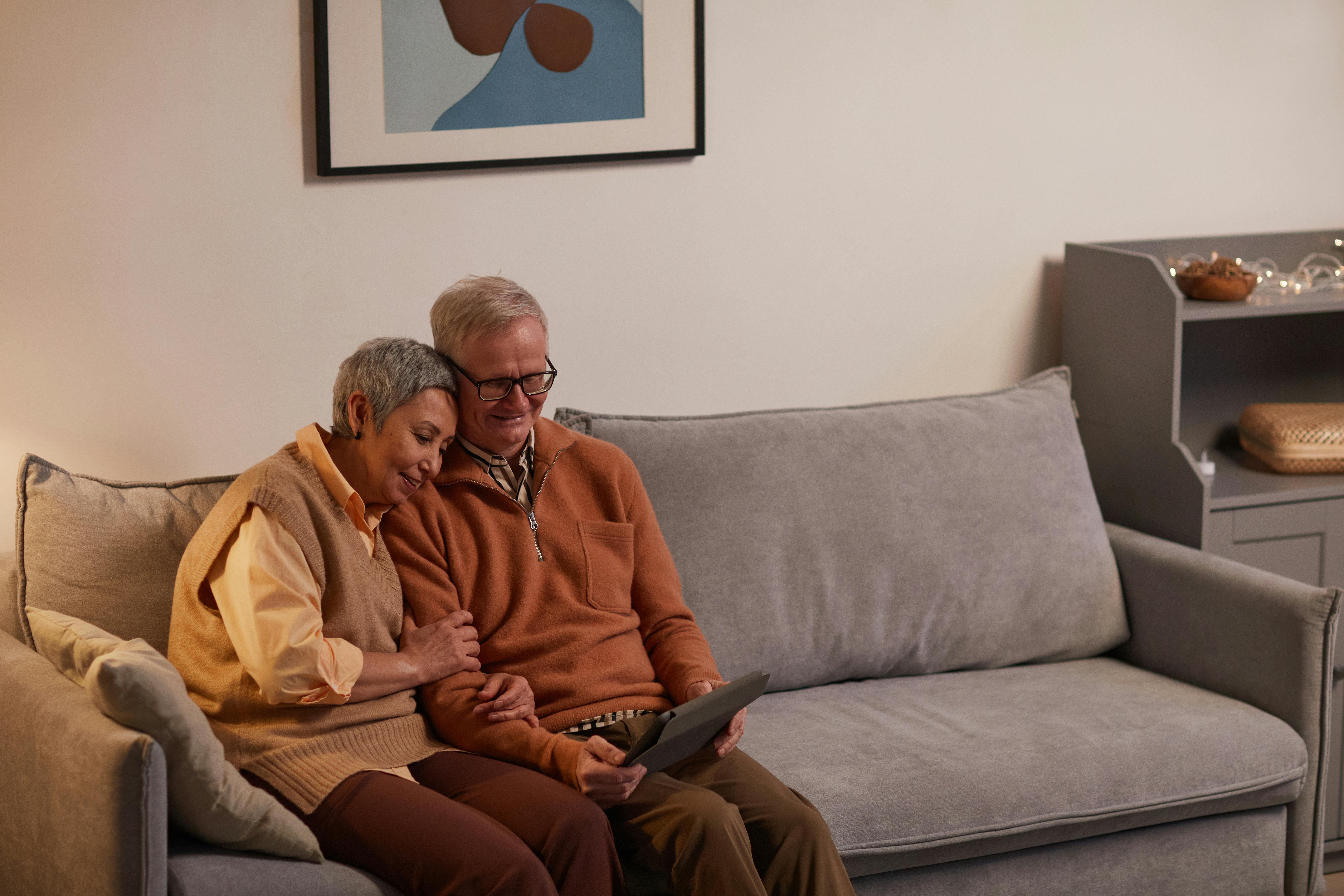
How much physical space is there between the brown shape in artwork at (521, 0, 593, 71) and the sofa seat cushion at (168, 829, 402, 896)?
161 cm

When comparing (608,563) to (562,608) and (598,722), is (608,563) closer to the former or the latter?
(562,608)

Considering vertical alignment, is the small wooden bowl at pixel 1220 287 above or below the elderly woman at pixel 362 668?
above

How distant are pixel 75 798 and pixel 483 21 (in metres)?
1.61

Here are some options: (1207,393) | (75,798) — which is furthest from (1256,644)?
(75,798)

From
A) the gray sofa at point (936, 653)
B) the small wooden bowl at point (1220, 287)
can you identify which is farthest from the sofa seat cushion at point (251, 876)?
the small wooden bowl at point (1220, 287)

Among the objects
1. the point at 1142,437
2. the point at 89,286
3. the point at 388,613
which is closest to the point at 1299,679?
the point at 1142,437

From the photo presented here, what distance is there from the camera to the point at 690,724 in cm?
163

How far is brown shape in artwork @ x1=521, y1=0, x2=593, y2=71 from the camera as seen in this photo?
243 cm

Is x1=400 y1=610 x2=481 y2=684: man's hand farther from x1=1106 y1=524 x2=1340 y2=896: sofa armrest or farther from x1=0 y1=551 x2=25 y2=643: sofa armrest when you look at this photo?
x1=1106 y1=524 x2=1340 y2=896: sofa armrest

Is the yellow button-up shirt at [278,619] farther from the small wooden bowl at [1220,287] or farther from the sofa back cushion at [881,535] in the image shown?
the small wooden bowl at [1220,287]

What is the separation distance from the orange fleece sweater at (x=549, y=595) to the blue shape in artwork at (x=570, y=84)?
0.76 m

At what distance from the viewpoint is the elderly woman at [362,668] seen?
5.22ft

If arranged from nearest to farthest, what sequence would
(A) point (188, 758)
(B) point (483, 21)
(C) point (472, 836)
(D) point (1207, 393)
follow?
(A) point (188, 758) < (C) point (472, 836) < (B) point (483, 21) < (D) point (1207, 393)

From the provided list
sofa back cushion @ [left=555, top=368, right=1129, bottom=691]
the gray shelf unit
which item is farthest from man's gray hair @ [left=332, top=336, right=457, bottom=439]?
the gray shelf unit
